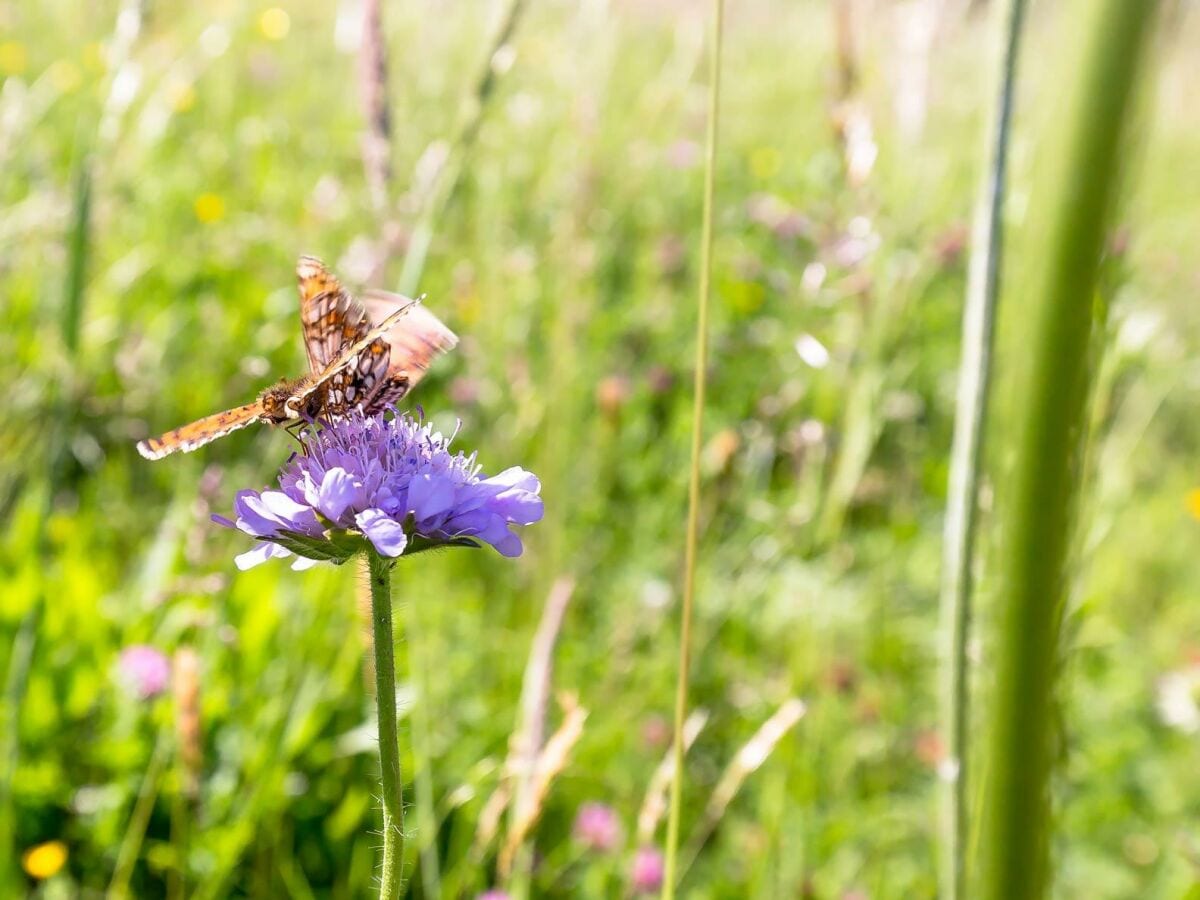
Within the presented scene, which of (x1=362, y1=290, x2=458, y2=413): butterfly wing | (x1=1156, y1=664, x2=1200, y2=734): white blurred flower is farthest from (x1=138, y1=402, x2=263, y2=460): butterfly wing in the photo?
(x1=1156, y1=664, x2=1200, y2=734): white blurred flower

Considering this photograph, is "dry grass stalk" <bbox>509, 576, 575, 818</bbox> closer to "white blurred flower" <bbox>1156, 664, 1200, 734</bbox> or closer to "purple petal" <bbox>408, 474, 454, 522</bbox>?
"purple petal" <bbox>408, 474, 454, 522</bbox>

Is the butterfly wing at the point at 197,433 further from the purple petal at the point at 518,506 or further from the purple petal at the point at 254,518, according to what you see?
the purple petal at the point at 518,506

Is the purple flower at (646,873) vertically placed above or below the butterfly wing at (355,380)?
below

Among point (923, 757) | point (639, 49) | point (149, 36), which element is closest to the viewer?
point (149, 36)

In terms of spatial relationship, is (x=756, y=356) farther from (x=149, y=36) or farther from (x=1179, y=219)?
(x=1179, y=219)

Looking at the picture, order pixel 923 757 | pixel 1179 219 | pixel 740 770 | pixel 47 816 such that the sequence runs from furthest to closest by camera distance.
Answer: pixel 1179 219, pixel 923 757, pixel 47 816, pixel 740 770

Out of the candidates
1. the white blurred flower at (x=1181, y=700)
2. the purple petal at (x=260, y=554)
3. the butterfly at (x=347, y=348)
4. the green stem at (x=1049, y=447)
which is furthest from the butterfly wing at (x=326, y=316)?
the white blurred flower at (x=1181, y=700)

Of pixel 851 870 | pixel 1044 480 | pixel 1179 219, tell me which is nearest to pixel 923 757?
pixel 851 870

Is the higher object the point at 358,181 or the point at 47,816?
the point at 358,181

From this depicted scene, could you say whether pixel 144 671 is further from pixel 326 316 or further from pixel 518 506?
pixel 518 506
